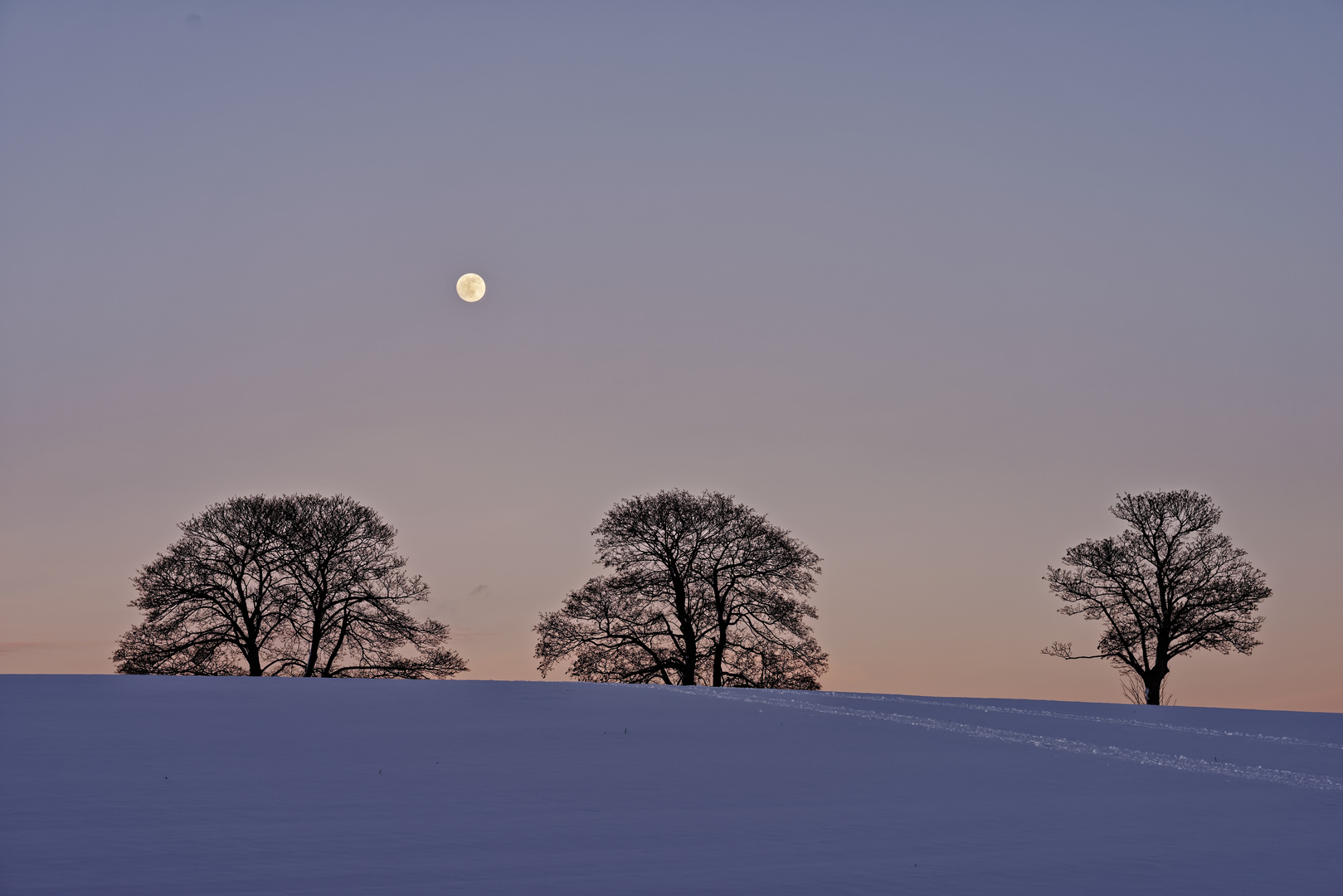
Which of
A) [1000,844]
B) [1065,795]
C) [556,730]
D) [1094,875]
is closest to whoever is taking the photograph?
[1094,875]

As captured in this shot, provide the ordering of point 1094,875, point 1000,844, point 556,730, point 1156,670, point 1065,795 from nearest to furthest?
point 1094,875
point 1000,844
point 1065,795
point 556,730
point 1156,670

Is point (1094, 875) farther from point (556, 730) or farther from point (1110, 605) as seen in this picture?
point (1110, 605)

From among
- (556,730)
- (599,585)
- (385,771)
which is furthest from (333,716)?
(599,585)

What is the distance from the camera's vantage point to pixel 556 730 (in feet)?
68.0

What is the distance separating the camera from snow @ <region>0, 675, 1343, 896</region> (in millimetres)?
10406

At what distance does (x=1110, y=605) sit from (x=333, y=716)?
132 ft

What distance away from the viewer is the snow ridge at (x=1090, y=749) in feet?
59.5

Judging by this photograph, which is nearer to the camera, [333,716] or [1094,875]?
[1094,875]

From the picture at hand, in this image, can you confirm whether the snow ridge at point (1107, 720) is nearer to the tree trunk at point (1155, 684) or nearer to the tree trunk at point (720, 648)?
the tree trunk at point (720, 648)

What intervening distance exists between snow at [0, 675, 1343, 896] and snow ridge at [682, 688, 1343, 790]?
0.12 meters

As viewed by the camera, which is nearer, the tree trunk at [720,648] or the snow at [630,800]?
the snow at [630,800]

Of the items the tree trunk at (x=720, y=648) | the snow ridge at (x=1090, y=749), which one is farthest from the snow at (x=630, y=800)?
the tree trunk at (x=720, y=648)

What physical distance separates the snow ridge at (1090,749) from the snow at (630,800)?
0.12 metres

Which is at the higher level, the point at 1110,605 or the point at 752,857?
the point at 1110,605
